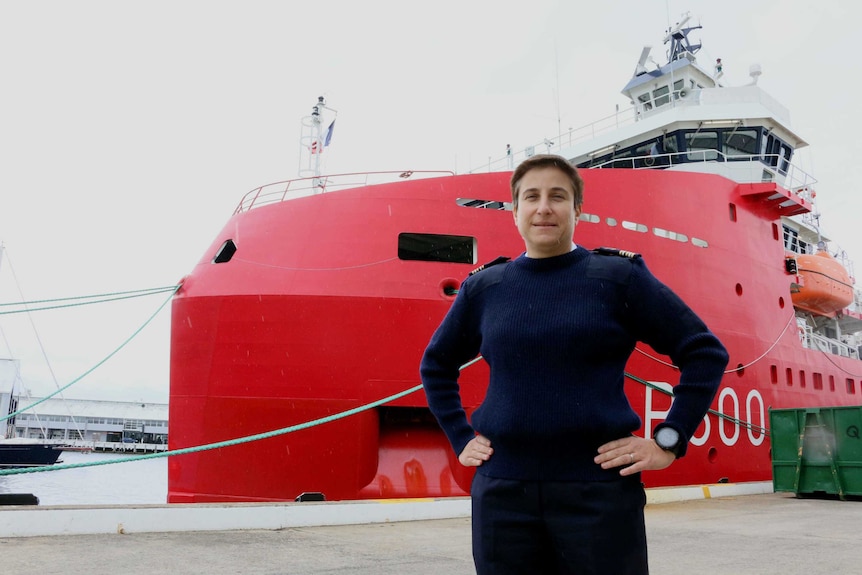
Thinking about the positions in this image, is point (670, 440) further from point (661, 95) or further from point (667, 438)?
point (661, 95)

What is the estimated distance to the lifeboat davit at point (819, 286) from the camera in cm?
1308

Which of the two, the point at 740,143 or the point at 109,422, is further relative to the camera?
the point at 109,422

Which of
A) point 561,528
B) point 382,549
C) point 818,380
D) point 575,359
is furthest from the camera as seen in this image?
point 818,380

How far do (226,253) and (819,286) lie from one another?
10.8 m

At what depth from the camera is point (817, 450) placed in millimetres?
9898

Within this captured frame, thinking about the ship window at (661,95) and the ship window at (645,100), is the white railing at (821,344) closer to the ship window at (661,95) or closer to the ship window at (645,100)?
the ship window at (661,95)

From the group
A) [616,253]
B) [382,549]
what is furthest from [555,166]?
[382,549]

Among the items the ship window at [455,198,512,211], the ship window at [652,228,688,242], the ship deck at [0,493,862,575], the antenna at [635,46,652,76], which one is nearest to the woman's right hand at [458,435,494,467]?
the ship deck at [0,493,862,575]

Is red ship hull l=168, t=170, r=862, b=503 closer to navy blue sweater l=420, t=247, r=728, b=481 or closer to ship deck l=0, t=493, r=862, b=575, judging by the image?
ship deck l=0, t=493, r=862, b=575

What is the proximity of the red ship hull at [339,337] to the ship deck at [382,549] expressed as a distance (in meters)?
1.19

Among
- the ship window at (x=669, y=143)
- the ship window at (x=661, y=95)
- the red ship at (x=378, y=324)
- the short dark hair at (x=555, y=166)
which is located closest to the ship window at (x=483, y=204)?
the red ship at (x=378, y=324)

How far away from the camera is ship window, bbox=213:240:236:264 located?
8.72 metres

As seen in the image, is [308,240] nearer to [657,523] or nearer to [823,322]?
[657,523]

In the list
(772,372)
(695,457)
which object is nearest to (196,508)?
(695,457)
